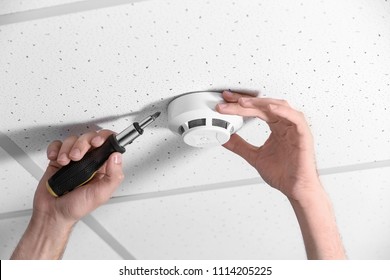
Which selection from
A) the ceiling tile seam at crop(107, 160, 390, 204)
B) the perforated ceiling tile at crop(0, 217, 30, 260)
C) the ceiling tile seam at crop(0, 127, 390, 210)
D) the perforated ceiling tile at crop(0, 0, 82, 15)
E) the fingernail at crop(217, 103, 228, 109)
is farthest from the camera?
the perforated ceiling tile at crop(0, 217, 30, 260)

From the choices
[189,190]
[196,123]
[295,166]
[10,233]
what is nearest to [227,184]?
[189,190]

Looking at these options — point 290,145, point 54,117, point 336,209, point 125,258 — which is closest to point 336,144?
point 290,145

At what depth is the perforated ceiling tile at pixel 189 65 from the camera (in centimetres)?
80

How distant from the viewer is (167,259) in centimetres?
140

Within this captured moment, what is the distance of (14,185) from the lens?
114 cm

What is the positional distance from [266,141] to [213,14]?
344mm

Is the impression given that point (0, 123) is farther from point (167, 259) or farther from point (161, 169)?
point (167, 259)

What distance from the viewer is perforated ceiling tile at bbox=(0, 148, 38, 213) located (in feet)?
3.52

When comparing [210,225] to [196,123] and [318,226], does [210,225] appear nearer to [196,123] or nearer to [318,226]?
[318,226]

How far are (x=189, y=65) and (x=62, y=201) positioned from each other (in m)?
0.41

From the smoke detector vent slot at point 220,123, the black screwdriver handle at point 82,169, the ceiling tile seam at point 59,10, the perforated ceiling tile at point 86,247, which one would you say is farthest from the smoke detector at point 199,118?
the perforated ceiling tile at point 86,247

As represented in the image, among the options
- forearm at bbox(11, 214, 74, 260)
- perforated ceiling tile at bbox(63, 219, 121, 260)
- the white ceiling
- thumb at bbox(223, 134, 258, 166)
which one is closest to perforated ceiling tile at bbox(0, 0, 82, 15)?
the white ceiling

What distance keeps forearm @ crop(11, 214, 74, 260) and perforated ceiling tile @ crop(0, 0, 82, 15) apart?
510 mm

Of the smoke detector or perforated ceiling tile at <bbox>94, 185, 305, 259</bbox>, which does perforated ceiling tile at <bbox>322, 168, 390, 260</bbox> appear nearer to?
perforated ceiling tile at <bbox>94, 185, 305, 259</bbox>
